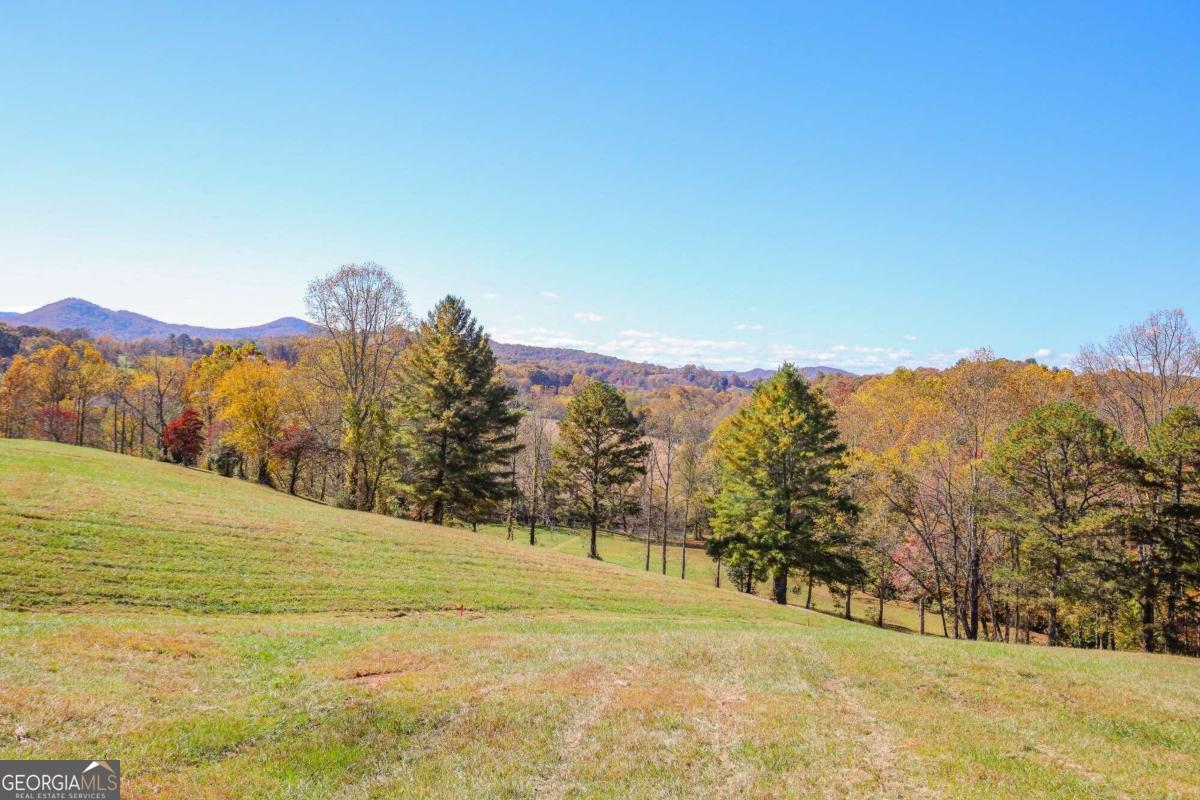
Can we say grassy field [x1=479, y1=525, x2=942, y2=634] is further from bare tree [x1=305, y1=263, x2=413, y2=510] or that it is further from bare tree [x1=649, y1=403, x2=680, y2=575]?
bare tree [x1=305, y1=263, x2=413, y2=510]

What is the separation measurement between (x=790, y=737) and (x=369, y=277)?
4089 centimetres

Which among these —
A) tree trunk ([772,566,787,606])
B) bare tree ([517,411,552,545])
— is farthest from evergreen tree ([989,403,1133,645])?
bare tree ([517,411,552,545])

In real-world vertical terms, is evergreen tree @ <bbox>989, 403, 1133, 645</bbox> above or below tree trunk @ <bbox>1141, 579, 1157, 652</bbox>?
above

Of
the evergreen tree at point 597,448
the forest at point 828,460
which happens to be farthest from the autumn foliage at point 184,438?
the evergreen tree at point 597,448

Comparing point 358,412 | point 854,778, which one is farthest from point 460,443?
point 854,778

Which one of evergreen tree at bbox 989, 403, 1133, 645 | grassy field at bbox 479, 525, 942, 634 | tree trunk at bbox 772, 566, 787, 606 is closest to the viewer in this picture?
evergreen tree at bbox 989, 403, 1133, 645

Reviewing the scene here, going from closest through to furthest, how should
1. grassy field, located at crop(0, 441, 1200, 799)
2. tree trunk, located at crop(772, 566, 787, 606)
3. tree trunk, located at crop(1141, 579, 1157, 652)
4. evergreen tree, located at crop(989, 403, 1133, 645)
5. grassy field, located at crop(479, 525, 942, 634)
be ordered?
grassy field, located at crop(0, 441, 1200, 799), tree trunk, located at crop(1141, 579, 1157, 652), evergreen tree, located at crop(989, 403, 1133, 645), tree trunk, located at crop(772, 566, 787, 606), grassy field, located at crop(479, 525, 942, 634)

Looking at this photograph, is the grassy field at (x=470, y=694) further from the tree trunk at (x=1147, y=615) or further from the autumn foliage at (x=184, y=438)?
the autumn foliage at (x=184, y=438)

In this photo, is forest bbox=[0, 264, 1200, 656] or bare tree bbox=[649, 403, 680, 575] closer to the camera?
forest bbox=[0, 264, 1200, 656]

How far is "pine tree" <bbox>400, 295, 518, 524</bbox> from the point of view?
3762cm

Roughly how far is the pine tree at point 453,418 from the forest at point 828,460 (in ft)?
0.52

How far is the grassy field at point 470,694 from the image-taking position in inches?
292

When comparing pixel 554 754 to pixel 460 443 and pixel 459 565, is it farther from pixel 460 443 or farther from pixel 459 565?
pixel 460 443

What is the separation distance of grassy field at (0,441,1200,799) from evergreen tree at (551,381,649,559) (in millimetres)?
27683
